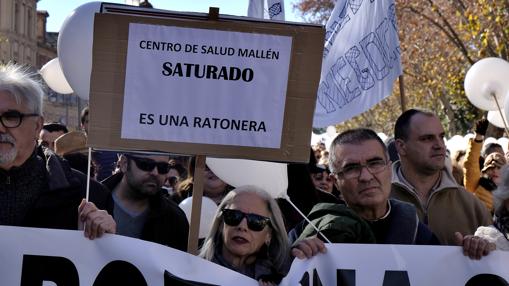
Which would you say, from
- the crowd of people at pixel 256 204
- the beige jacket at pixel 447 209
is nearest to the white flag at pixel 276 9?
the crowd of people at pixel 256 204

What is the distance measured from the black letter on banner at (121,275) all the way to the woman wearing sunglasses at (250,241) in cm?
35

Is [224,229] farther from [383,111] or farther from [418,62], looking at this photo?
[383,111]

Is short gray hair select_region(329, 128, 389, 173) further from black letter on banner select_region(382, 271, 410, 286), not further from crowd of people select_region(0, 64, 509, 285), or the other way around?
black letter on banner select_region(382, 271, 410, 286)

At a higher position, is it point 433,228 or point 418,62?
point 418,62

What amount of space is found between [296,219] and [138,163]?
1.20m

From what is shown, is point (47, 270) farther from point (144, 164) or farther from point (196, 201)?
point (144, 164)

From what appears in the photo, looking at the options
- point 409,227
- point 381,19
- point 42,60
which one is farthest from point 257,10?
point 42,60

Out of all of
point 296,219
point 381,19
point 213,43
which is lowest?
point 296,219

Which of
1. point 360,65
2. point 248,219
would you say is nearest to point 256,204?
point 248,219

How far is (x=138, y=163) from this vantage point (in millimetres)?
5152

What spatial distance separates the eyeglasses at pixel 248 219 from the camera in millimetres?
4047

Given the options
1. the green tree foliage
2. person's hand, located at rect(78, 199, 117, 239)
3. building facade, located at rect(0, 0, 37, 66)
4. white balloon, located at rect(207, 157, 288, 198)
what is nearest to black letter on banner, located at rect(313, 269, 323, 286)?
person's hand, located at rect(78, 199, 117, 239)

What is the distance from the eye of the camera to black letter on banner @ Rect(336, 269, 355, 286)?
157 inches

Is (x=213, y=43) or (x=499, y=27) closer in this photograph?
(x=213, y=43)
